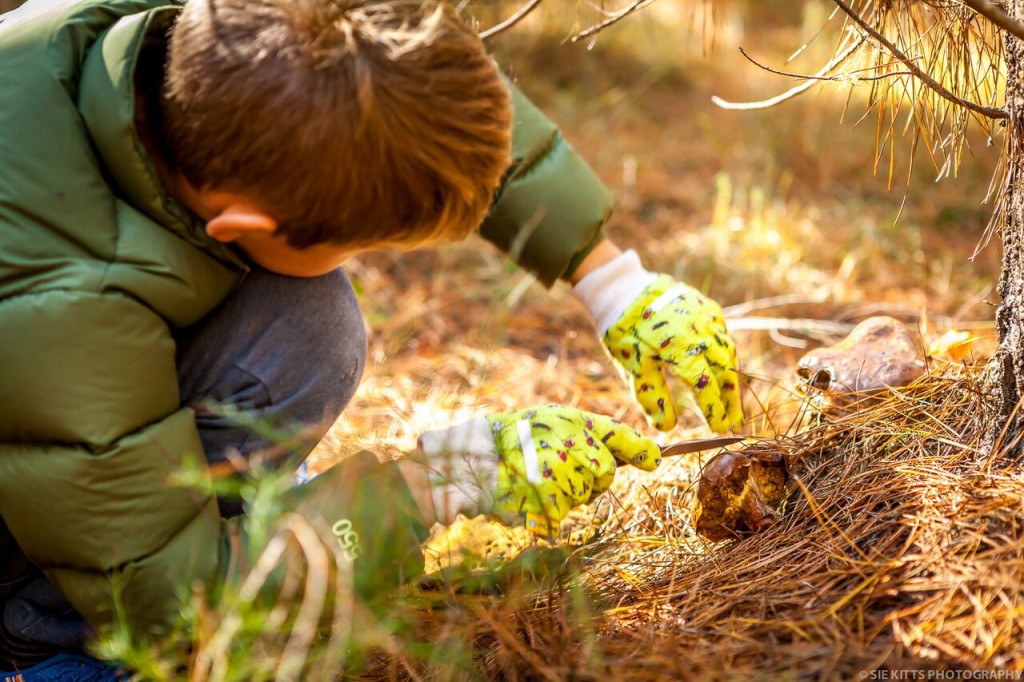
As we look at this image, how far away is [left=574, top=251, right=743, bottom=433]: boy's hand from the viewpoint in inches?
47.1

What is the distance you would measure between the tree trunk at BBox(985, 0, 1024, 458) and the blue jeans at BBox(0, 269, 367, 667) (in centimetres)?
81

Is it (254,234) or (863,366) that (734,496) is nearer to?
(863,366)

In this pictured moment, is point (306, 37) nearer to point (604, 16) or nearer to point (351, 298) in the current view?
point (351, 298)

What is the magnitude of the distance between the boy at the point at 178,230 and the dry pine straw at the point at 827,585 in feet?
0.41

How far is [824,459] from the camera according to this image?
116cm

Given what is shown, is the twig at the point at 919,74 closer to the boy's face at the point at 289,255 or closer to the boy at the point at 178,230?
the boy at the point at 178,230

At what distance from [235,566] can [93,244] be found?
1.23 feet

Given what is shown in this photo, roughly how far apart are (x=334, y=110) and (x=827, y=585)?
711mm

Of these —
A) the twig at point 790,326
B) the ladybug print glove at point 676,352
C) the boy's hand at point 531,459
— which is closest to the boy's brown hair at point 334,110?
the boy's hand at point 531,459

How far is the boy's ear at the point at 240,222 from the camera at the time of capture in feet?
3.06

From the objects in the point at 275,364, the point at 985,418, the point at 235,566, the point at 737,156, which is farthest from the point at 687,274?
the point at 235,566

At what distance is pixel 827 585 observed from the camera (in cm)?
92

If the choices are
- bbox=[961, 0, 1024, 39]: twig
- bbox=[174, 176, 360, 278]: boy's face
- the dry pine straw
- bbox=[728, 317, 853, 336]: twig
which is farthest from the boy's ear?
bbox=[728, 317, 853, 336]: twig

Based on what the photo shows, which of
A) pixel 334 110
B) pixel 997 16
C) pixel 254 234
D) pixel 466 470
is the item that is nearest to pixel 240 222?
pixel 254 234
